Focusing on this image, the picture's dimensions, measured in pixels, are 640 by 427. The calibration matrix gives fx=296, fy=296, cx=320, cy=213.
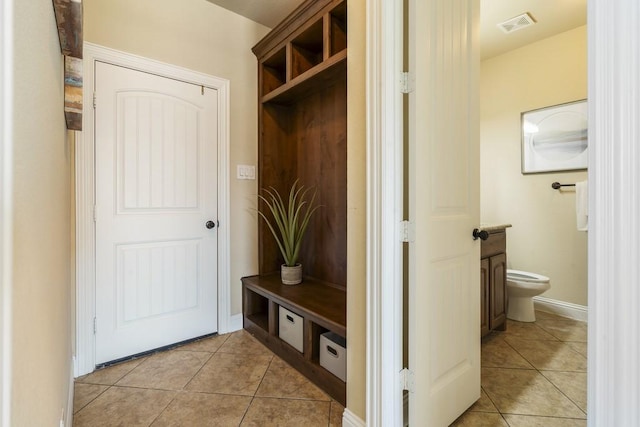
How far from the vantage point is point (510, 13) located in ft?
8.09

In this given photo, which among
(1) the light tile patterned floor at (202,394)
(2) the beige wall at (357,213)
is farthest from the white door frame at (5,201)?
(1) the light tile patterned floor at (202,394)

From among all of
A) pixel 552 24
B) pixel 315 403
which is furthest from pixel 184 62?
pixel 552 24

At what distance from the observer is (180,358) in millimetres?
2100

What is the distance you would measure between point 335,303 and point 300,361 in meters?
0.43

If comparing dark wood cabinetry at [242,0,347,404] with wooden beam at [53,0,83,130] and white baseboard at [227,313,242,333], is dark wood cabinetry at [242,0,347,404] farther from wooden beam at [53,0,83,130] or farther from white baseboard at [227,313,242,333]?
wooden beam at [53,0,83,130]

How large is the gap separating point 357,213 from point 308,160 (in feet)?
4.57

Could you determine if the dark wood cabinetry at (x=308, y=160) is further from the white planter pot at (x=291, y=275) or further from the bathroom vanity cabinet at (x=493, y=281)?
the bathroom vanity cabinet at (x=493, y=281)

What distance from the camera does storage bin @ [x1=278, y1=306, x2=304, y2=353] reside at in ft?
6.51

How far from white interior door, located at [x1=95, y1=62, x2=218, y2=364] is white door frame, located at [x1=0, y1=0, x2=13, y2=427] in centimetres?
195

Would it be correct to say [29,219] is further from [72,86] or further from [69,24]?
[72,86]

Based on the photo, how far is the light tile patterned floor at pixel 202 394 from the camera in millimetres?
1513

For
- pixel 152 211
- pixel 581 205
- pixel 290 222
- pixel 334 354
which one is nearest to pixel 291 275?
pixel 290 222

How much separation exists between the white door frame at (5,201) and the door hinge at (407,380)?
4.06 ft

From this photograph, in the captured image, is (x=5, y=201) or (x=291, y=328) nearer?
(x=5, y=201)
